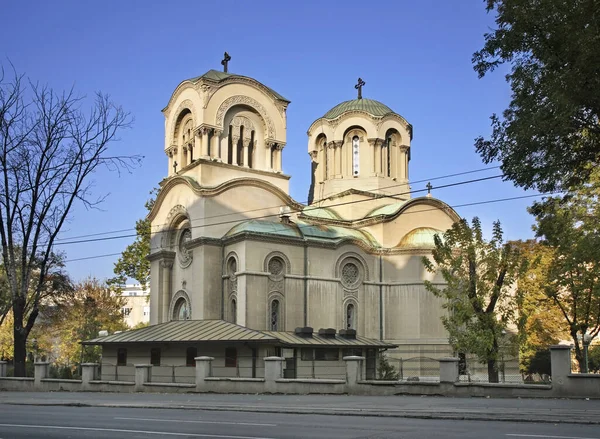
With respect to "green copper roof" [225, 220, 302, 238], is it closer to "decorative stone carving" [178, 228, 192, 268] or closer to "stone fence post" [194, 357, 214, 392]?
"decorative stone carving" [178, 228, 192, 268]

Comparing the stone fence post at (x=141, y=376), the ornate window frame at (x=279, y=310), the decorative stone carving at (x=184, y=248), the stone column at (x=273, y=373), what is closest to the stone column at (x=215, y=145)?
the decorative stone carving at (x=184, y=248)

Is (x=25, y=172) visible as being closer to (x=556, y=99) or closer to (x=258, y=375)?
(x=258, y=375)

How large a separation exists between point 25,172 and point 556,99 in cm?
2271

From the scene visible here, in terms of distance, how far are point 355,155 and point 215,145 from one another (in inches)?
380

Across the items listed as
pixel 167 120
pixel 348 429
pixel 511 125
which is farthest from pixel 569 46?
pixel 167 120

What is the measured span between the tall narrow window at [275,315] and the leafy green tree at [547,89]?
17.3 metres

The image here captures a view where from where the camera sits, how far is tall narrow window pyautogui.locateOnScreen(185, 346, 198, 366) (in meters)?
32.5

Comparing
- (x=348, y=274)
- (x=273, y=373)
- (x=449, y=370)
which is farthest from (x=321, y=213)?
(x=449, y=370)

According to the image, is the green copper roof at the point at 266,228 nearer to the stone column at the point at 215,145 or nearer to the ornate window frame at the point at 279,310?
the ornate window frame at the point at 279,310

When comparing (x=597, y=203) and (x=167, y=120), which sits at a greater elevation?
(x=167, y=120)

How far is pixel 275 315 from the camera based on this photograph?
35531 millimetres

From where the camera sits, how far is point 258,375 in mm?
30625

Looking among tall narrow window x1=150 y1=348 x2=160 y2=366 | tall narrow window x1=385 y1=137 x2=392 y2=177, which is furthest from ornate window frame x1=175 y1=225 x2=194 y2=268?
tall narrow window x1=385 y1=137 x2=392 y2=177

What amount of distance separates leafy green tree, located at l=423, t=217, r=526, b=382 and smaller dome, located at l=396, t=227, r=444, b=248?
21.2ft
